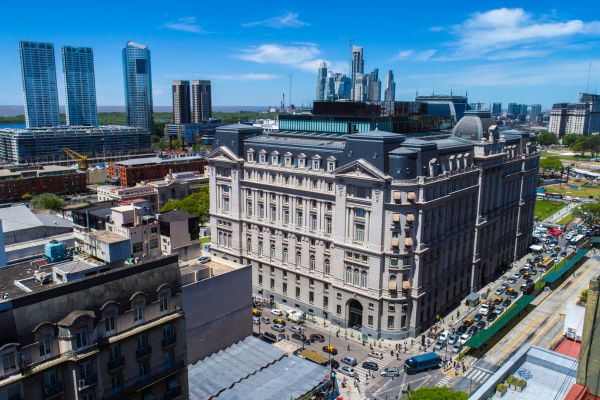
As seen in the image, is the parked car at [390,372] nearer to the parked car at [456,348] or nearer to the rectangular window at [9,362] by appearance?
the parked car at [456,348]

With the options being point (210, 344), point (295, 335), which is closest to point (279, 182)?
point (295, 335)

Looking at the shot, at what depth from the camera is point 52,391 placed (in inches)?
1545

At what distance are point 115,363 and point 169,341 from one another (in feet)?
20.3

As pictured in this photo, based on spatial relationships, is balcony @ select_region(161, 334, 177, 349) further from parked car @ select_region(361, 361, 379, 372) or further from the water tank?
parked car @ select_region(361, 361, 379, 372)

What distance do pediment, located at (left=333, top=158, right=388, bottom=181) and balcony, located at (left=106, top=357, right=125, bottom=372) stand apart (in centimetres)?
5399

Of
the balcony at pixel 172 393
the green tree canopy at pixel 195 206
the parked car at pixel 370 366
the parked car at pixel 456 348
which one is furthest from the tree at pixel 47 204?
the parked car at pixel 456 348

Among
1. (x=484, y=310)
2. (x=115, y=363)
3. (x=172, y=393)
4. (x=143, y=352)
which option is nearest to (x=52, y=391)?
(x=115, y=363)

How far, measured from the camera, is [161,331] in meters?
47.5

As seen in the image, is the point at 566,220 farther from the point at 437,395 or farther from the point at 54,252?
the point at 54,252

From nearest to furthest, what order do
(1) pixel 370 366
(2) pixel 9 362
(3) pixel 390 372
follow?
(2) pixel 9 362 < (3) pixel 390 372 < (1) pixel 370 366

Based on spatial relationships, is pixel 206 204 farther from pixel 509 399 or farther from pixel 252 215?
pixel 509 399

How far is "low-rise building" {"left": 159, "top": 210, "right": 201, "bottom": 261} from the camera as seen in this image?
96625 millimetres

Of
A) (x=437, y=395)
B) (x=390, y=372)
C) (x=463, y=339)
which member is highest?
(x=437, y=395)

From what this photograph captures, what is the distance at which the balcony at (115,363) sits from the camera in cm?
4294
